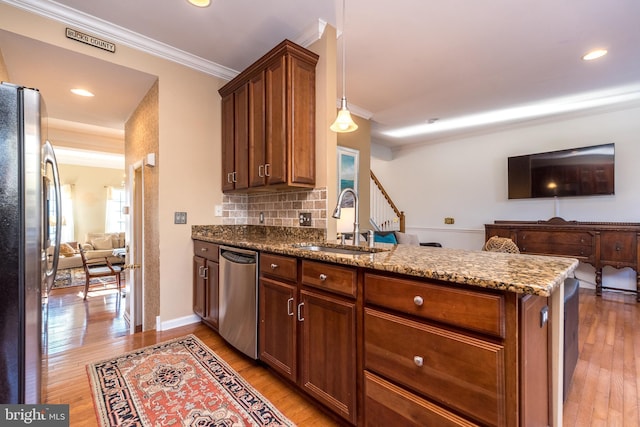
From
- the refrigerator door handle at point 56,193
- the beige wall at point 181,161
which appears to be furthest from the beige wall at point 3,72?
the refrigerator door handle at point 56,193

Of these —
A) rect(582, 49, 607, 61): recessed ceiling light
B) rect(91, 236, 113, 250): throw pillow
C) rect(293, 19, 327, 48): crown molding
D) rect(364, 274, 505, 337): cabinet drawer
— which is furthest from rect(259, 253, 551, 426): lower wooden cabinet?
rect(91, 236, 113, 250): throw pillow

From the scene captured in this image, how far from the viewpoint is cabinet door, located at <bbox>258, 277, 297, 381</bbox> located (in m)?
1.72

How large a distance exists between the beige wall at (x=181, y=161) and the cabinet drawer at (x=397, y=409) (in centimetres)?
228

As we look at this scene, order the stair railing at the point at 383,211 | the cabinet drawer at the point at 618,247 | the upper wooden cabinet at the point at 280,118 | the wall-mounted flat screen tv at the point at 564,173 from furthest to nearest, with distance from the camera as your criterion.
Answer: the stair railing at the point at 383,211 < the wall-mounted flat screen tv at the point at 564,173 < the cabinet drawer at the point at 618,247 < the upper wooden cabinet at the point at 280,118

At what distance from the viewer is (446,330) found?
105cm

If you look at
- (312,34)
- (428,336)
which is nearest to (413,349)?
(428,336)

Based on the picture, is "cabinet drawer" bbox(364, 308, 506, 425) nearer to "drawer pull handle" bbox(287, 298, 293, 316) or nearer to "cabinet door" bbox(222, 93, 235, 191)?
"drawer pull handle" bbox(287, 298, 293, 316)

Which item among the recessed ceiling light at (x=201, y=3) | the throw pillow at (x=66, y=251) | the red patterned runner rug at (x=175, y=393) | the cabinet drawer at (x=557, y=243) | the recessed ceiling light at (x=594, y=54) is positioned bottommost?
the red patterned runner rug at (x=175, y=393)

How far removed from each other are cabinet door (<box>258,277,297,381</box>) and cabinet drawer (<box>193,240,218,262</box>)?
0.79 m

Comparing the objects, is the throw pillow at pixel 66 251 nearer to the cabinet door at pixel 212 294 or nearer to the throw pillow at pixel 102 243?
the throw pillow at pixel 102 243

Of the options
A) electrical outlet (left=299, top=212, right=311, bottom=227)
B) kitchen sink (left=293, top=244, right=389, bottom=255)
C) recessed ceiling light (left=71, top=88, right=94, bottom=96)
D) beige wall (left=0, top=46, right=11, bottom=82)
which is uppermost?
recessed ceiling light (left=71, top=88, right=94, bottom=96)

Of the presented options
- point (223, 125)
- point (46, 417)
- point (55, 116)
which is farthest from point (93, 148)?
point (46, 417)

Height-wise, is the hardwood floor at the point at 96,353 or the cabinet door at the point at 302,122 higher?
the cabinet door at the point at 302,122

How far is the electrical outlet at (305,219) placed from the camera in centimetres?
251
